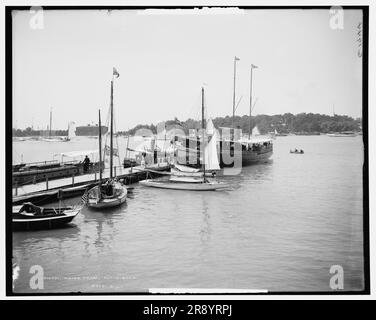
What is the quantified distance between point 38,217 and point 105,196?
279cm

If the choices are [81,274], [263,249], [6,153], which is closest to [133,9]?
[6,153]

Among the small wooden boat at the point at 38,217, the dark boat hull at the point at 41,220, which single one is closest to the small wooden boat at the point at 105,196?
the small wooden boat at the point at 38,217

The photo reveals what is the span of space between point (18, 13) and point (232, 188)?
987 cm

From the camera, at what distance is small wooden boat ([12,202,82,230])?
7.96 m

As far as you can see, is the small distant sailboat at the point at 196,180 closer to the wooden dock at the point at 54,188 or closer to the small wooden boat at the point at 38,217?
the wooden dock at the point at 54,188

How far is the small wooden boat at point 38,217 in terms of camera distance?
796cm

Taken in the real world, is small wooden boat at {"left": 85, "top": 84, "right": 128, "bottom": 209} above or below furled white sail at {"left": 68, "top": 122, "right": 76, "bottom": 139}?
below

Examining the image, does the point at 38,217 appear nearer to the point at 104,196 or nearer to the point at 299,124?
the point at 104,196

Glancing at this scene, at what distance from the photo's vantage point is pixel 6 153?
5.28 metres

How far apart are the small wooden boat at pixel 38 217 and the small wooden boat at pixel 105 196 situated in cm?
156

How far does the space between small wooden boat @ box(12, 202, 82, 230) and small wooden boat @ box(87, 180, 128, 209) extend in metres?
1.56

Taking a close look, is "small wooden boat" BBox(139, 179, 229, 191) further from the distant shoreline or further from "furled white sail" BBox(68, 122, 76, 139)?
"furled white sail" BBox(68, 122, 76, 139)

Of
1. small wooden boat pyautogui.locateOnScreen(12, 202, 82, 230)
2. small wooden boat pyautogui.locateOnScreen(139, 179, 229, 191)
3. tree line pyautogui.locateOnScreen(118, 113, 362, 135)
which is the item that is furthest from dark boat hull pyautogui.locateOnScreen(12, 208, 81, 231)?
small wooden boat pyautogui.locateOnScreen(139, 179, 229, 191)
